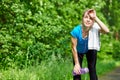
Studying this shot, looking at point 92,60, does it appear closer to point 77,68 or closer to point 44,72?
point 77,68

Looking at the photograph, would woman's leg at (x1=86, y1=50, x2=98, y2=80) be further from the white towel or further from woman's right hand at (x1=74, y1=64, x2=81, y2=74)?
woman's right hand at (x1=74, y1=64, x2=81, y2=74)

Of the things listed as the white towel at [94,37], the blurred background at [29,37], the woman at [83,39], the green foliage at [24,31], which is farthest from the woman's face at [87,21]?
the green foliage at [24,31]

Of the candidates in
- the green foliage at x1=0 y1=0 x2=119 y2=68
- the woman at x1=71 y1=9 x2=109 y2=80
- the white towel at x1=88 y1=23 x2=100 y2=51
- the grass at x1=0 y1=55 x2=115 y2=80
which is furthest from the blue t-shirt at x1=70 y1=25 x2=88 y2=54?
the green foliage at x1=0 y1=0 x2=119 y2=68

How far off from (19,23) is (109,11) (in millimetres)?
33007

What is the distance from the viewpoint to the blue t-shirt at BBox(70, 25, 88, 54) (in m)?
7.02

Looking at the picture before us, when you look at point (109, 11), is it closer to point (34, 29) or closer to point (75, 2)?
point (75, 2)

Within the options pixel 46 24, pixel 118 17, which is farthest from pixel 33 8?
pixel 118 17

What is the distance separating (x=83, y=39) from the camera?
7.07 metres

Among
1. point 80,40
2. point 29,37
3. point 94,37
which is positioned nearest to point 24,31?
point 29,37

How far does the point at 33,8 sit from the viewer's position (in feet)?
43.1

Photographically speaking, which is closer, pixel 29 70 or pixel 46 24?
pixel 29 70

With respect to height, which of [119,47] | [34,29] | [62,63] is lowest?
[119,47]

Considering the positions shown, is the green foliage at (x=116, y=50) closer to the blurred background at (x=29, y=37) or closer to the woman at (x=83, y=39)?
the blurred background at (x=29, y=37)

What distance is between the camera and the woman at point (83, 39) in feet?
22.4
